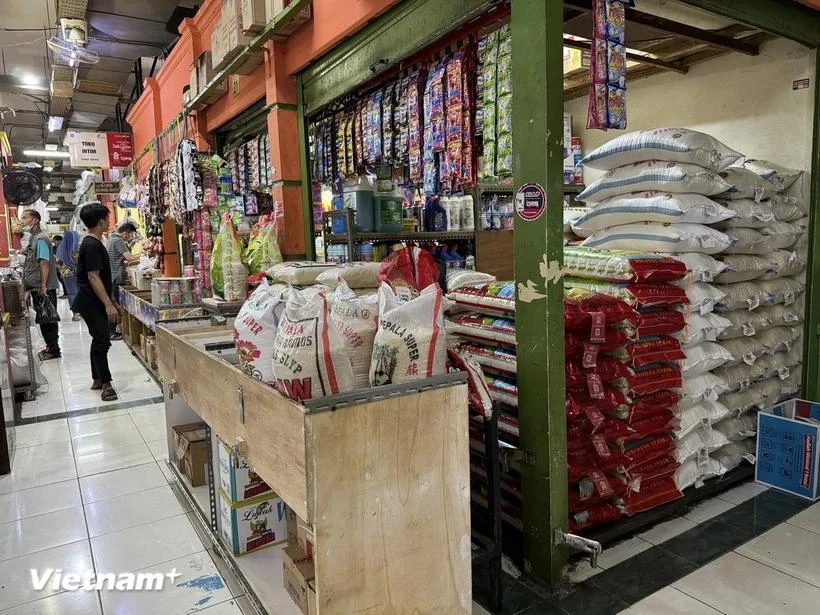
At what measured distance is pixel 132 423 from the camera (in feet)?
15.1

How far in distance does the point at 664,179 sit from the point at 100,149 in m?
10.5

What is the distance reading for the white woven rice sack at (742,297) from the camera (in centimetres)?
309

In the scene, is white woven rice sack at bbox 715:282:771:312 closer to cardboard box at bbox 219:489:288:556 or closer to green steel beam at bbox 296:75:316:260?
cardboard box at bbox 219:489:288:556

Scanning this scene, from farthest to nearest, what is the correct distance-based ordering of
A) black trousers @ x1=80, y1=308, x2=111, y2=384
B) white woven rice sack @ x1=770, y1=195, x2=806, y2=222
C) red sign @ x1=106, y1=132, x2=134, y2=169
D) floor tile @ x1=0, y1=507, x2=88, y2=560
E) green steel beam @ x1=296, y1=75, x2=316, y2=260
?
red sign @ x1=106, y1=132, x2=134, y2=169 → black trousers @ x1=80, y1=308, x2=111, y2=384 → green steel beam @ x1=296, y1=75, x2=316, y2=260 → white woven rice sack @ x1=770, y1=195, x2=806, y2=222 → floor tile @ x1=0, y1=507, x2=88, y2=560

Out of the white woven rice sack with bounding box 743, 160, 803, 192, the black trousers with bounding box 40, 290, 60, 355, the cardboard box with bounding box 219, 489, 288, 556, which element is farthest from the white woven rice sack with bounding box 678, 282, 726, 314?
the black trousers with bounding box 40, 290, 60, 355

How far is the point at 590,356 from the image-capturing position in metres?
2.44

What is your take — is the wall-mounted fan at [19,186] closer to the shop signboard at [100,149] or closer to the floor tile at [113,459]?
the shop signboard at [100,149]

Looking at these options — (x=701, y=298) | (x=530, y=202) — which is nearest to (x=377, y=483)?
(x=530, y=202)

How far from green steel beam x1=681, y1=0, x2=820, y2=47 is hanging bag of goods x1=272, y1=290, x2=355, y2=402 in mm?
2325

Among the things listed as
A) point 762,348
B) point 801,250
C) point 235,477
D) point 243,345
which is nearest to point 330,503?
point 243,345

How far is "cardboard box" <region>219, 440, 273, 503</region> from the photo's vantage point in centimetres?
239

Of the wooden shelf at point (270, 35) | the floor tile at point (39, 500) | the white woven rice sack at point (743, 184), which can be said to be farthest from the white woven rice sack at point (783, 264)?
the floor tile at point (39, 500)
